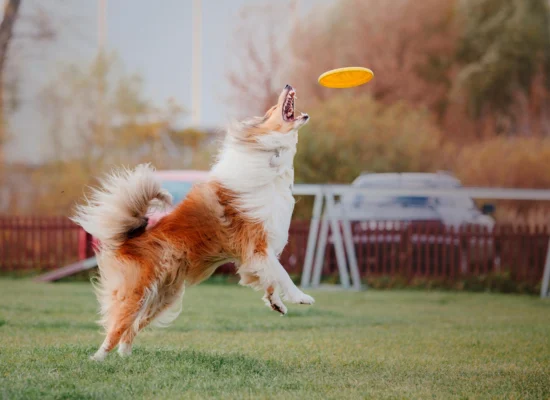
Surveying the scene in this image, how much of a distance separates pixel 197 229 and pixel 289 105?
49.9 inches

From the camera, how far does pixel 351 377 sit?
19.6 ft

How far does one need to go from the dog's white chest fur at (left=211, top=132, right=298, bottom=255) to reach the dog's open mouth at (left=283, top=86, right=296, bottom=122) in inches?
5.4

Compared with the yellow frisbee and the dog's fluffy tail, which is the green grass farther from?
the yellow frisbee

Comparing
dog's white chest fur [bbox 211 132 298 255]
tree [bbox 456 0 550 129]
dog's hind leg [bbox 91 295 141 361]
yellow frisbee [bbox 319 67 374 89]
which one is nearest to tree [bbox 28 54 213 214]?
tree [bbox 456 0 550 129]

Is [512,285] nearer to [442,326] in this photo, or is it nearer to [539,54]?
[442,326]

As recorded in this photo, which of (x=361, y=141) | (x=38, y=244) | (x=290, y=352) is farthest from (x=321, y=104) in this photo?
(x=290, y=352)

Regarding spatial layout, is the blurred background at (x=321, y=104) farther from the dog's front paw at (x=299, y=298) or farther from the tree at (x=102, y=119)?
the dog's front paw at (x=299, y=298)

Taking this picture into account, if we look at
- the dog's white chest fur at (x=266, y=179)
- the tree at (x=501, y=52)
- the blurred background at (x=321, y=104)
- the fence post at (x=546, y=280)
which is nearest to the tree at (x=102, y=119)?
the blurred background at (x=321, y=104)

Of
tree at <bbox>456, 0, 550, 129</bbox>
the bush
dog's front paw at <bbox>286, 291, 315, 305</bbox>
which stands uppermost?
tree at <bbox>456, 0, 550, 129</bbox>

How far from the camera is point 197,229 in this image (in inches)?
245

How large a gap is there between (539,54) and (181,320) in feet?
82.2

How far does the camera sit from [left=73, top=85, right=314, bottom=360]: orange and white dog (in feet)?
19.9

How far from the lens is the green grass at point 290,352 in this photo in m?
5.41

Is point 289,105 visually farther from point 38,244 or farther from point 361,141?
point 361,141
